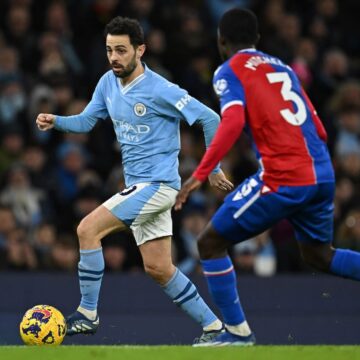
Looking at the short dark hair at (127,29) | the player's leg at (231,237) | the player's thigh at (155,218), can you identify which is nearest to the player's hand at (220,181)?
the player's thigh at (155,218)

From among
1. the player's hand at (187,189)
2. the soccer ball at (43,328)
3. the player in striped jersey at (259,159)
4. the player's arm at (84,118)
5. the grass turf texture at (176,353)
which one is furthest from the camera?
the player's arm at (84,118)

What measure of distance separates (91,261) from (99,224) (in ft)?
0.81

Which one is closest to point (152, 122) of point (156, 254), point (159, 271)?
point (156, 254)

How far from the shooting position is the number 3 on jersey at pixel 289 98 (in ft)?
23.8

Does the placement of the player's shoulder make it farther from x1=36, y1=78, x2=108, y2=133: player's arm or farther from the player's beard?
x1=36, y1=78, x2=108, y2=133: player's arm

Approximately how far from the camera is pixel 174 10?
48.6 feet

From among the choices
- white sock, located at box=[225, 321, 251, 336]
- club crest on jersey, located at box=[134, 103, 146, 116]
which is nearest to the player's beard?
club crest on jersey, located at box=[134, 103, 146, 116]

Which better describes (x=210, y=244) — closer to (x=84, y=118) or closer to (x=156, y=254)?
(x=156, y=254)

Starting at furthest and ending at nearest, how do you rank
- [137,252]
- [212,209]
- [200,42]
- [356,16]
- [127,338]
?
[356,16] < [200,42] < [212,209] < [137,252] < [127,338]

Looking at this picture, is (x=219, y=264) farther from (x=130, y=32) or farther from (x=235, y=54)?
(x=130, y=32)

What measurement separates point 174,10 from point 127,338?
6.66m

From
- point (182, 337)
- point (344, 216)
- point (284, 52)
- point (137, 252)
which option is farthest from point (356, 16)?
point (182, 337)

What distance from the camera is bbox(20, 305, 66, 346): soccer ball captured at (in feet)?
26.0

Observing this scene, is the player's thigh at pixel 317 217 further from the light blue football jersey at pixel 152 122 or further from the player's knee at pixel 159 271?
the player's knee at pixel 159 271
